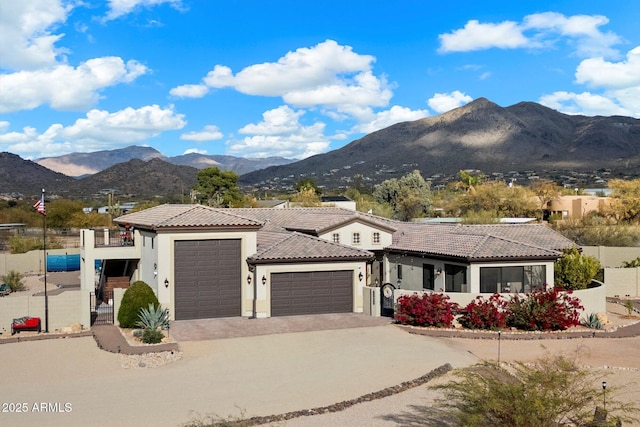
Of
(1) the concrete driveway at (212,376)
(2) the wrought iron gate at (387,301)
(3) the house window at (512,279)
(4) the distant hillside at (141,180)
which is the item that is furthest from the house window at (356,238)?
(4) the distant hillside at (141,180)

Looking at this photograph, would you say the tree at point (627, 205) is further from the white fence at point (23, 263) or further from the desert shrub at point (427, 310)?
the white fence at point (23, 263)

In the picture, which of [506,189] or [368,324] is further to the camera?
[506,189]

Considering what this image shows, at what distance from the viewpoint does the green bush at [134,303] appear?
83.1 feet

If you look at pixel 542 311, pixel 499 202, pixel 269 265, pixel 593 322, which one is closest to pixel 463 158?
pixel 499 202

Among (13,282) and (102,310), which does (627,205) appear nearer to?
(102,310)

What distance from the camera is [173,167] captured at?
554 ft

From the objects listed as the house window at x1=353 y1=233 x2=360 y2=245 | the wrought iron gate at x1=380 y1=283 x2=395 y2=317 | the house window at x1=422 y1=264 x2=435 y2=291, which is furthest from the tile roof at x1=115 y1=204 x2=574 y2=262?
the wrought iron gate at x1=380 y1=283 x2=395 y2=317

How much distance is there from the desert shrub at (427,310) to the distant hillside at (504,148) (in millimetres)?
127843

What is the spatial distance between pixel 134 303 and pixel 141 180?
450 ft

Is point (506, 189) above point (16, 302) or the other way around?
above

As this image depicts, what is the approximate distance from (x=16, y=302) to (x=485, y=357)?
55.3 ft

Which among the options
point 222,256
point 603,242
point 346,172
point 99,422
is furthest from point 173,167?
point 99,422

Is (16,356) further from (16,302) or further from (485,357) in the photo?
(485,357)

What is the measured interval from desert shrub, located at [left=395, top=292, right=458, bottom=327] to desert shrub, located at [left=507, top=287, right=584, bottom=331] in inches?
90.1
